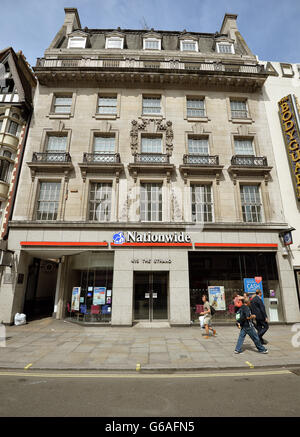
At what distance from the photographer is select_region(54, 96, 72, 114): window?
17408mm

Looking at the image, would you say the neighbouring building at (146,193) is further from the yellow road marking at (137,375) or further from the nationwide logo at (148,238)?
the yellow road marking at (137,375)

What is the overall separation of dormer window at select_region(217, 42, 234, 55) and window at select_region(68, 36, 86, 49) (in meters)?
13.2

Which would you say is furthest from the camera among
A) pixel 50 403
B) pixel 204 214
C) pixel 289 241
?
pixel 204 214

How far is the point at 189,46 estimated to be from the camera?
20953mm

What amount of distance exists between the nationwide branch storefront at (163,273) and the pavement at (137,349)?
1271 mm

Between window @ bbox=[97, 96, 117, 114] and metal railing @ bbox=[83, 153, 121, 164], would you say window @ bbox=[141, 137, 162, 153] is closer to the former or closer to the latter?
metal railing @ bbox=[83, 153, 121, 164]

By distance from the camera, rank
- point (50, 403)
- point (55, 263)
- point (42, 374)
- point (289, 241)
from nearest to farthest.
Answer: point (50, 403)
point (42, 374)
point (289, 241)
point (55, 263)

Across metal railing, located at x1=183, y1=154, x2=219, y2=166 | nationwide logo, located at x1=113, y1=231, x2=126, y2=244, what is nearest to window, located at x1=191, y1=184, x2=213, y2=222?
metal railing, located at x1=183, y1=154, x2=219, y2=166

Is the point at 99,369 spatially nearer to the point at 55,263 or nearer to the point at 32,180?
the point at 32,180

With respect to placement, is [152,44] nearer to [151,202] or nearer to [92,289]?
[151,202]

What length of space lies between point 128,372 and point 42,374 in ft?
8.48

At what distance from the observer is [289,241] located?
13.8 meters
